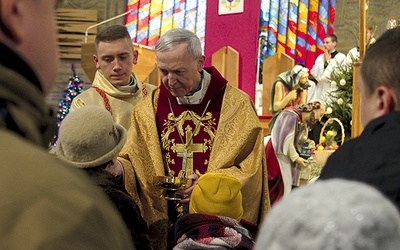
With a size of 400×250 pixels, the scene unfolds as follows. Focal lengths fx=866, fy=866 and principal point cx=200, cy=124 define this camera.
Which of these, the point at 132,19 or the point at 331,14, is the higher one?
the point at 331,14

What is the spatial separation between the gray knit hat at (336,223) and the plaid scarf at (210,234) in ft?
6.24

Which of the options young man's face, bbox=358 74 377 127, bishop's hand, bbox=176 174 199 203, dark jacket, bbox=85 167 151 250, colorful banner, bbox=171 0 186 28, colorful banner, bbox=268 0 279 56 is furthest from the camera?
colorful banner, bbox=171 0 186 28

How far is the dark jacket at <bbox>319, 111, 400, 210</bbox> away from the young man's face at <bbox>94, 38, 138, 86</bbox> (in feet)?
9.73

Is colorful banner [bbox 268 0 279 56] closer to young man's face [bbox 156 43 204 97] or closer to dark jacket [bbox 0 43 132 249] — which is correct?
young man's face [bbox 156 43 204 97]

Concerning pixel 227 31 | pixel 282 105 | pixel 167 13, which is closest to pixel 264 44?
pixel 227 31

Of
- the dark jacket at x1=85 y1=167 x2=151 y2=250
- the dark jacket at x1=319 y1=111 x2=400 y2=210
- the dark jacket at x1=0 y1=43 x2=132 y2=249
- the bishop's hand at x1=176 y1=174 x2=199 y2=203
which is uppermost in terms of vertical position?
the dark jacket at x1=0 y1=43 x2=132 y2=249

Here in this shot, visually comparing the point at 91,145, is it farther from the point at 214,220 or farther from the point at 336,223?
the point at 336,223

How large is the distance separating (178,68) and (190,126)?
37 cm

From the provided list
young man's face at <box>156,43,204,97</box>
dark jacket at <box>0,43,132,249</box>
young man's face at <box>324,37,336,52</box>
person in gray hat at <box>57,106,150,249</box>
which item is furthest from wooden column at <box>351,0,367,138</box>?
young man's face at <box>324,37,336,52</box>

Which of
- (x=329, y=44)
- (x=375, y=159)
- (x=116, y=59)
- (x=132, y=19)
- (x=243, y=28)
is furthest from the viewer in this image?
(x=132, y=19)

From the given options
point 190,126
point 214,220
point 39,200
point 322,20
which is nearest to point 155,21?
point 322,20

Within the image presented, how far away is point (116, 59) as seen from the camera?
4.76 metres

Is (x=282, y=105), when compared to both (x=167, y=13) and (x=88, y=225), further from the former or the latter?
(x=88, y=225)

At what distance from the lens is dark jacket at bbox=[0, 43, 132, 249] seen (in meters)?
0.74
